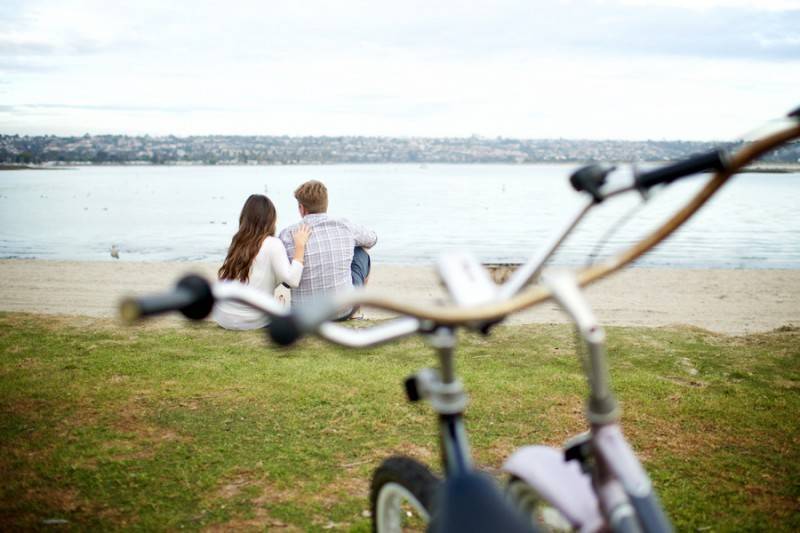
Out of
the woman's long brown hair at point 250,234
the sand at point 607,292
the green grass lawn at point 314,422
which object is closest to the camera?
the green grass lawn at point 314,422

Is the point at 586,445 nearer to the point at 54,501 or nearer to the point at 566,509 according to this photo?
the point at 566,509

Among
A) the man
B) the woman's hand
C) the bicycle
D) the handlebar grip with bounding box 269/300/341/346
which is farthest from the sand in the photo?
the handlebar grip with bounding box 269/300/341/346

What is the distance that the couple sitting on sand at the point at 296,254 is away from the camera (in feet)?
25.1

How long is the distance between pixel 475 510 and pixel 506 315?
0.52 m

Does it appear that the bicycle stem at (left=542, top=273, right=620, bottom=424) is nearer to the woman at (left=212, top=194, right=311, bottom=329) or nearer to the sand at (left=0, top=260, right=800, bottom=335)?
the woman at (left=212, top=194, right=311, bottom=329)

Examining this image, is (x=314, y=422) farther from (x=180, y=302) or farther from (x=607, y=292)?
(x=607, y=292)

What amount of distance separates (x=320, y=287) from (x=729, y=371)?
449 cm

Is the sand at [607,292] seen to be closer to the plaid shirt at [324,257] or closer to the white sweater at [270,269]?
the plaid shirt at [324,257]

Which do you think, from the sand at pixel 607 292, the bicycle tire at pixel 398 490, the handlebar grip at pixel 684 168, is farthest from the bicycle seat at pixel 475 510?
the sand at pixel 607 292

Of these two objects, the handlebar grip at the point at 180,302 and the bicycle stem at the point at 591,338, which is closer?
the handlebar grip at the point at 180,302

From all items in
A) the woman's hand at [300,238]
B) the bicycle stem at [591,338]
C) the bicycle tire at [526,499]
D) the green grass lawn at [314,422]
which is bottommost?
the green grass lawn at [314,422]

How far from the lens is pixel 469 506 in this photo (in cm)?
175

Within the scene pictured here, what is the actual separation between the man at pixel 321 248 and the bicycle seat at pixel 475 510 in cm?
619

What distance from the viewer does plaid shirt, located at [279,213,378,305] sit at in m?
8.07
